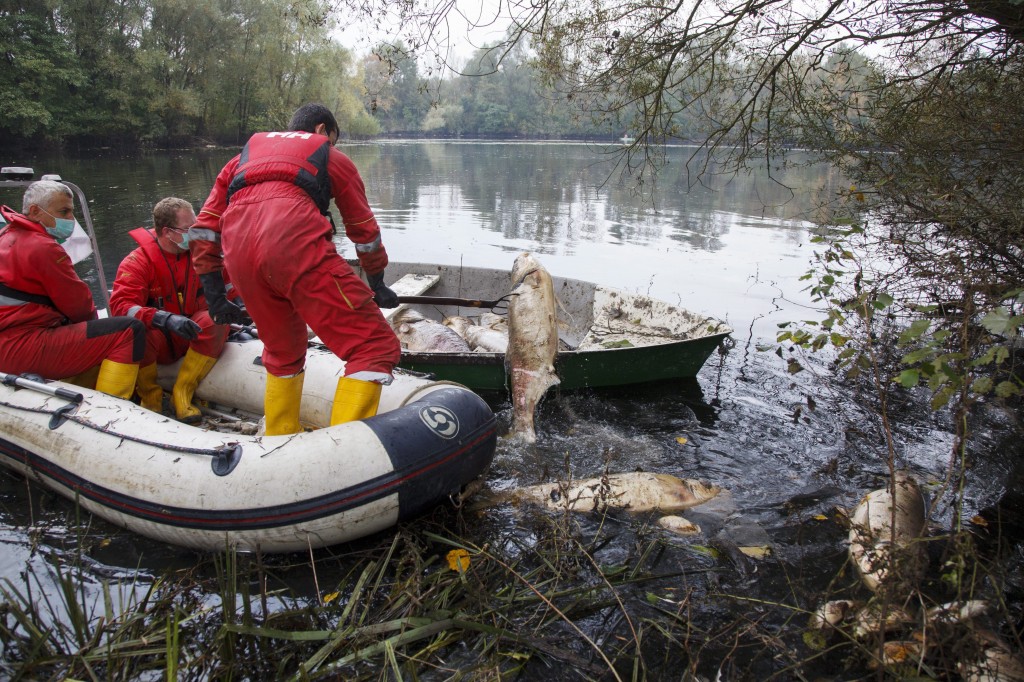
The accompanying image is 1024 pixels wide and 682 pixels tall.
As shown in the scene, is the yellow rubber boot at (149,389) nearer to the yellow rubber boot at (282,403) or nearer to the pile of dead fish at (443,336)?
the yellow rubber boot at (282,403)

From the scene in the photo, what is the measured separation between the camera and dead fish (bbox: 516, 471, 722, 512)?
179 inches

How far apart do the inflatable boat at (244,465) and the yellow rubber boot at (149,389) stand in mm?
743

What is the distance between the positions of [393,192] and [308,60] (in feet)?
84.9

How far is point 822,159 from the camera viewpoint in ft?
23.0

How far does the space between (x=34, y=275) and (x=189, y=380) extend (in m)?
1.40

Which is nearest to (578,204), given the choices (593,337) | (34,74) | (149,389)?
(593,337)

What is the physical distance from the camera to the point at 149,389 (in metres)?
5.49

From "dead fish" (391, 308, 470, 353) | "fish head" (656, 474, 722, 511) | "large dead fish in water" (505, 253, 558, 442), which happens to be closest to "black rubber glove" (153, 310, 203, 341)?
"dead fish" (391, 308, 470, 353)


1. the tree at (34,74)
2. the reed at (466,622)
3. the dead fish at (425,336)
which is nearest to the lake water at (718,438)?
the reed at (466,622)

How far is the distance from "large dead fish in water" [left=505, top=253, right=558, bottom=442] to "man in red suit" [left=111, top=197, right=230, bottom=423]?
2466mm

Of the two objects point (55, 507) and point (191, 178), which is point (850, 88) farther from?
point (191, 178)

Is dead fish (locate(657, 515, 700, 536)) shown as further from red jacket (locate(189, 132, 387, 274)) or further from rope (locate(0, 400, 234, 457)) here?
rope (locate(0, 400, 234, 457))

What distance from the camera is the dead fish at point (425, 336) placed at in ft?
22.9

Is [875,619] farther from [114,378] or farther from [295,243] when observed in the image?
[114,378]
